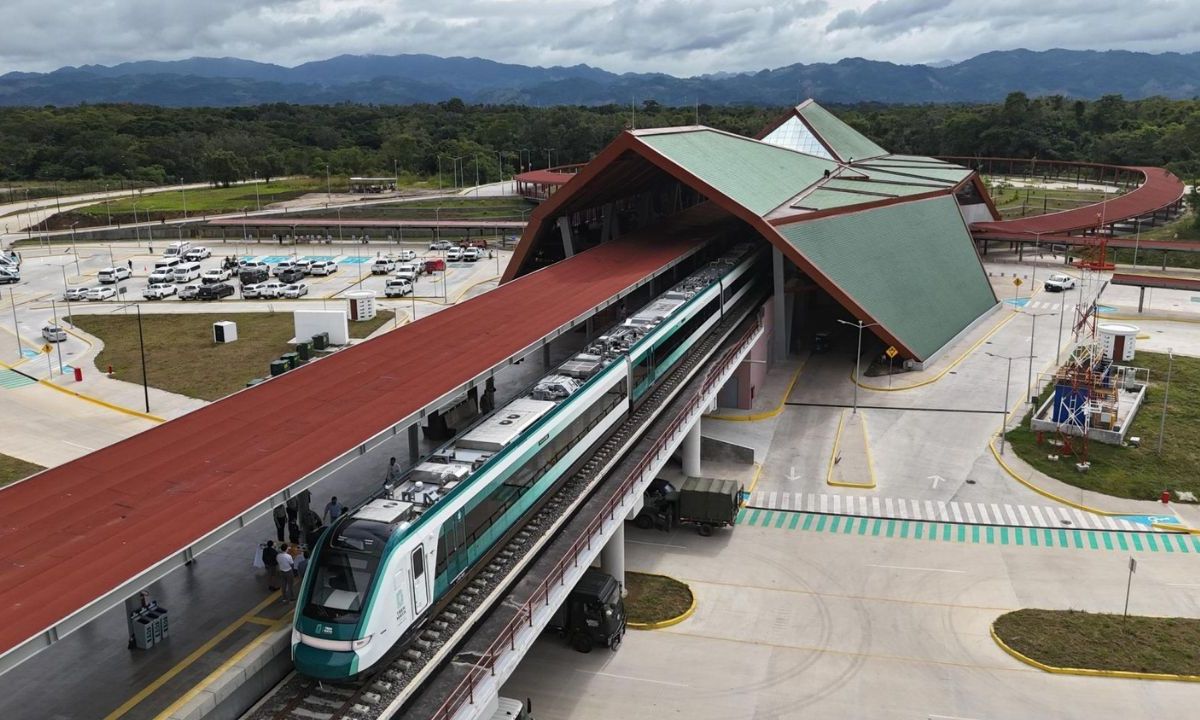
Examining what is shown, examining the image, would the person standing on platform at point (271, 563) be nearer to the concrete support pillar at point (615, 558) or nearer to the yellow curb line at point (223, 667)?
the yellow curb line at point (223, 667)

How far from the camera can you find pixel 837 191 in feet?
198

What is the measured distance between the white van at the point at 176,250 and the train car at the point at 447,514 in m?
67.5

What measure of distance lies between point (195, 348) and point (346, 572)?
138 ft

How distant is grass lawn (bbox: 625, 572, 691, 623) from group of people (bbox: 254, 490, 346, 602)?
9698mm

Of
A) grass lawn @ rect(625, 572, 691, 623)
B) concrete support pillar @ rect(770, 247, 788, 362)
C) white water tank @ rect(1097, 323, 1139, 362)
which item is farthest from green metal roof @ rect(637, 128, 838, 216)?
grass lawn @ rect(625, 572, 691, 623)

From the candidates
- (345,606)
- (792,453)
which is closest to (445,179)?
(792,453)

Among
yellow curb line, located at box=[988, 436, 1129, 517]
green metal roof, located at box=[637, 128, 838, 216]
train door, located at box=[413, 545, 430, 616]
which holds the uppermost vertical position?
green metal roof, located at box=[637, 128, 838, 216]

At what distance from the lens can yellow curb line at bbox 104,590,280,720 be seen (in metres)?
15.7

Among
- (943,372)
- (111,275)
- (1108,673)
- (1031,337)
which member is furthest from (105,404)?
(1031,337)

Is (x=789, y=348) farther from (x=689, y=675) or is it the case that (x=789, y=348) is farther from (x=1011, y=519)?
(x=689, y=675)

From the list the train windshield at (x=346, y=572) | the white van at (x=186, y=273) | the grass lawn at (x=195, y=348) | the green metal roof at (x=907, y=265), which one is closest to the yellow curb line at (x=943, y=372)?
the green metal roof at (x=907, y=265)

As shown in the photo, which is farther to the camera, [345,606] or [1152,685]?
[1152,685]

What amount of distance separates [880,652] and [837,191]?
4118cm

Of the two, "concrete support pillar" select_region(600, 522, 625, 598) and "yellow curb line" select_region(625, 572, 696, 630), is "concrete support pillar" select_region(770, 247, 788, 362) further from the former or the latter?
"yellow curb line" select_region(625, 572, 696, 630)
